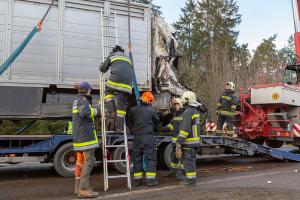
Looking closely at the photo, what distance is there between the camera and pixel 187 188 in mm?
7062

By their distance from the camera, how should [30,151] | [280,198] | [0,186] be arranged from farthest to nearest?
1. [30,151]
2. [0,186]
3. [280,198]

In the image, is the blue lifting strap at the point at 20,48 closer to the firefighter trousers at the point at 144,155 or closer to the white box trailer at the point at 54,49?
the white box trailer at the point at 54,49

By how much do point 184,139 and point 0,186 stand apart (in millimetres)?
3456

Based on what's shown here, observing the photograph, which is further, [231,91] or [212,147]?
[231,91]

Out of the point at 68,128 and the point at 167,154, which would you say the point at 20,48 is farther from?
the point at 167,154

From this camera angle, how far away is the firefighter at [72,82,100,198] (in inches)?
247

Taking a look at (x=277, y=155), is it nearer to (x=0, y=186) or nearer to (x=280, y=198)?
(x=280, y=198)

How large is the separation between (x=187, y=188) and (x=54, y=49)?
381 centimetres

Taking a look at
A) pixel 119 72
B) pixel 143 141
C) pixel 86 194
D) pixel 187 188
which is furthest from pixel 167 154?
pixel 86 194

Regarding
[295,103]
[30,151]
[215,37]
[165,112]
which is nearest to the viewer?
[30,151]

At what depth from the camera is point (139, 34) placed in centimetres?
913

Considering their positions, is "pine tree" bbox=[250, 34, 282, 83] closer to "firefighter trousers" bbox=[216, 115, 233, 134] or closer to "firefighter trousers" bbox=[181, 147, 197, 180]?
"firefighter trousers" bbox=[216, 115, 233, 134]

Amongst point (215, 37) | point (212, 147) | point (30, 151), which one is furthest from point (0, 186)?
point (215, 37)

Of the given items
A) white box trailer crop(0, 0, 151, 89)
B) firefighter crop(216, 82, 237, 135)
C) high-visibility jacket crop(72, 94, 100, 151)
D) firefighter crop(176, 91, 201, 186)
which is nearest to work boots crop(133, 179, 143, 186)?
firefighter crop(176, 91, 201, 186)
